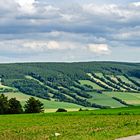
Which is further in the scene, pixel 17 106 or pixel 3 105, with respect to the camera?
pixel 17 106

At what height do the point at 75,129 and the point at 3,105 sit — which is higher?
the point at 75,129

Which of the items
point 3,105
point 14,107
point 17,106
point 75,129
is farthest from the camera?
point 14,107

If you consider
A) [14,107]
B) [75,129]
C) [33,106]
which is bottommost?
[14,107]

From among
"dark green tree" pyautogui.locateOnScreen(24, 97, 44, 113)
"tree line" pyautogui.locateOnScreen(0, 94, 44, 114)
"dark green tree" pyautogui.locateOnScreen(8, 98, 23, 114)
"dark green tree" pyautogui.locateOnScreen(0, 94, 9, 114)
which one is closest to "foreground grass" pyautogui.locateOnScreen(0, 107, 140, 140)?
"dark green tree" pyautogui.locateOnScreen(0, 94, 9, 114)

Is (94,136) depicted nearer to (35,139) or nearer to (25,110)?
(35,139)

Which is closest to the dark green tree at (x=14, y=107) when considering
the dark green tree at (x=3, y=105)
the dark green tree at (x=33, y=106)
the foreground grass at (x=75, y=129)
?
the dark green tree at (x=3, y=105)

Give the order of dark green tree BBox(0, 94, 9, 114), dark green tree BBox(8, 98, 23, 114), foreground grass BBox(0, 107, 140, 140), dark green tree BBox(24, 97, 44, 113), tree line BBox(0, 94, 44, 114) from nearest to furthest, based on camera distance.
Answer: foreground grass BBox(0, 107, 140, 140)
dark green tree BBox(0, 94, 9, 114)
tree line BBox(0, 94, 44, 114)
dark green tree BBox(8, 98, 23, 114)
dark green tree BBox(24, 97, 44, 113)

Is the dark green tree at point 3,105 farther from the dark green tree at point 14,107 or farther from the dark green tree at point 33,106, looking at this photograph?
the dark green tree at point 33,106

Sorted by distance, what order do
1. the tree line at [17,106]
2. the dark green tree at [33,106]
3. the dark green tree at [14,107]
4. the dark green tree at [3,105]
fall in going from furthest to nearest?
the dark green tree at [33,106]
the dark green tree at [14,107]
the tree line at [17,106]
the dark green tree at [3,105]

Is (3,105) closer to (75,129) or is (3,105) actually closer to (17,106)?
(17,106)

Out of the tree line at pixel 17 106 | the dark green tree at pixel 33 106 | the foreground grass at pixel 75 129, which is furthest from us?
the dark green tree at pixel 33 106

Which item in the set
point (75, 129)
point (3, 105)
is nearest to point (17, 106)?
point (3, 105)

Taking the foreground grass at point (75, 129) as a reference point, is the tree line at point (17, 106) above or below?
below

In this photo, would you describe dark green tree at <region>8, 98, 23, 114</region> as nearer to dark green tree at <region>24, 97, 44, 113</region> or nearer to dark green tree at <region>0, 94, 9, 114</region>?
dark green tree at <region>0, 94, 9, 114</region>
